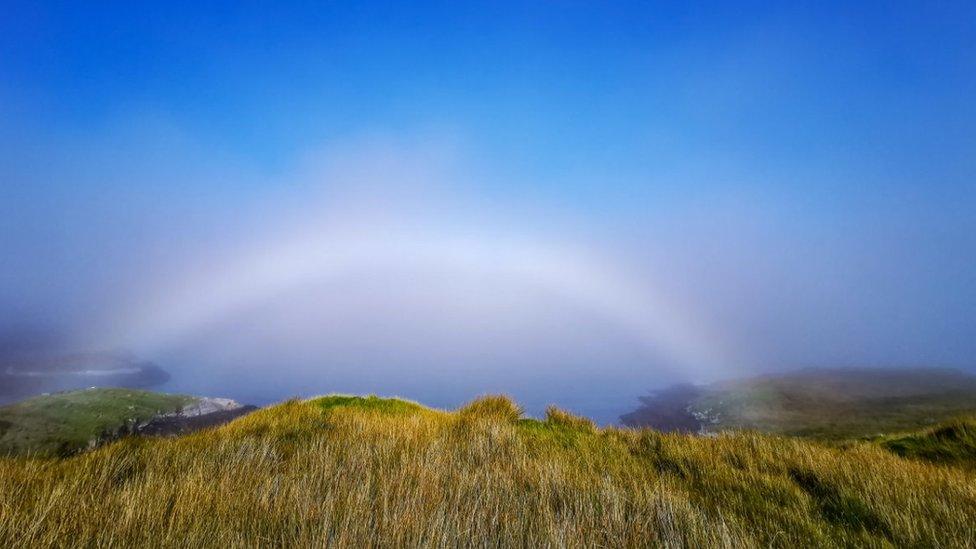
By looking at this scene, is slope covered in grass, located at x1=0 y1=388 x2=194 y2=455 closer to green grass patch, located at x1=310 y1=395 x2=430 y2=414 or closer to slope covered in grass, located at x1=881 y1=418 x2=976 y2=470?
green grass patch, located at x1=310 y1=395 x2=430 y2=414

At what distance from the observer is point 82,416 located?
3006 centimetres

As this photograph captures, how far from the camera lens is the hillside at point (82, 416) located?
26859 mm

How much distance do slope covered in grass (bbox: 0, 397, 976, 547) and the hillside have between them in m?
25.7

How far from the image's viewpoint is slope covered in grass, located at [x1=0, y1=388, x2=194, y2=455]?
87.7 feet

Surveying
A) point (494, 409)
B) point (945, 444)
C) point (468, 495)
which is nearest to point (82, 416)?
point (494, 409)

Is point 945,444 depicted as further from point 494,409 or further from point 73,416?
point 73,416

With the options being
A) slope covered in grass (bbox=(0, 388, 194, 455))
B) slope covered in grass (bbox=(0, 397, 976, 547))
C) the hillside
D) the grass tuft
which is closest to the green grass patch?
the grass tuft

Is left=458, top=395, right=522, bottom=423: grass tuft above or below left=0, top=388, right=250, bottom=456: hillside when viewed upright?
above

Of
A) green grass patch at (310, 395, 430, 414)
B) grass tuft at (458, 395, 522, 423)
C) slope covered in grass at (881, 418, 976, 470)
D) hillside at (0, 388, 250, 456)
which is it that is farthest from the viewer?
hillside at (0, 388, 250, 456)

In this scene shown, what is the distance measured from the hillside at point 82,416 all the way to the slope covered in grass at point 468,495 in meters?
25.7

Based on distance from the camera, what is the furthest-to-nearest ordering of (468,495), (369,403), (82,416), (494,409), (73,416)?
(82,416) → (73,416) → (369,403) → (494,409) → (468,495)

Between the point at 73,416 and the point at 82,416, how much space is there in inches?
19.0

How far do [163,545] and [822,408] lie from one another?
50.6m

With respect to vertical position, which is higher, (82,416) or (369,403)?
(369,403)
